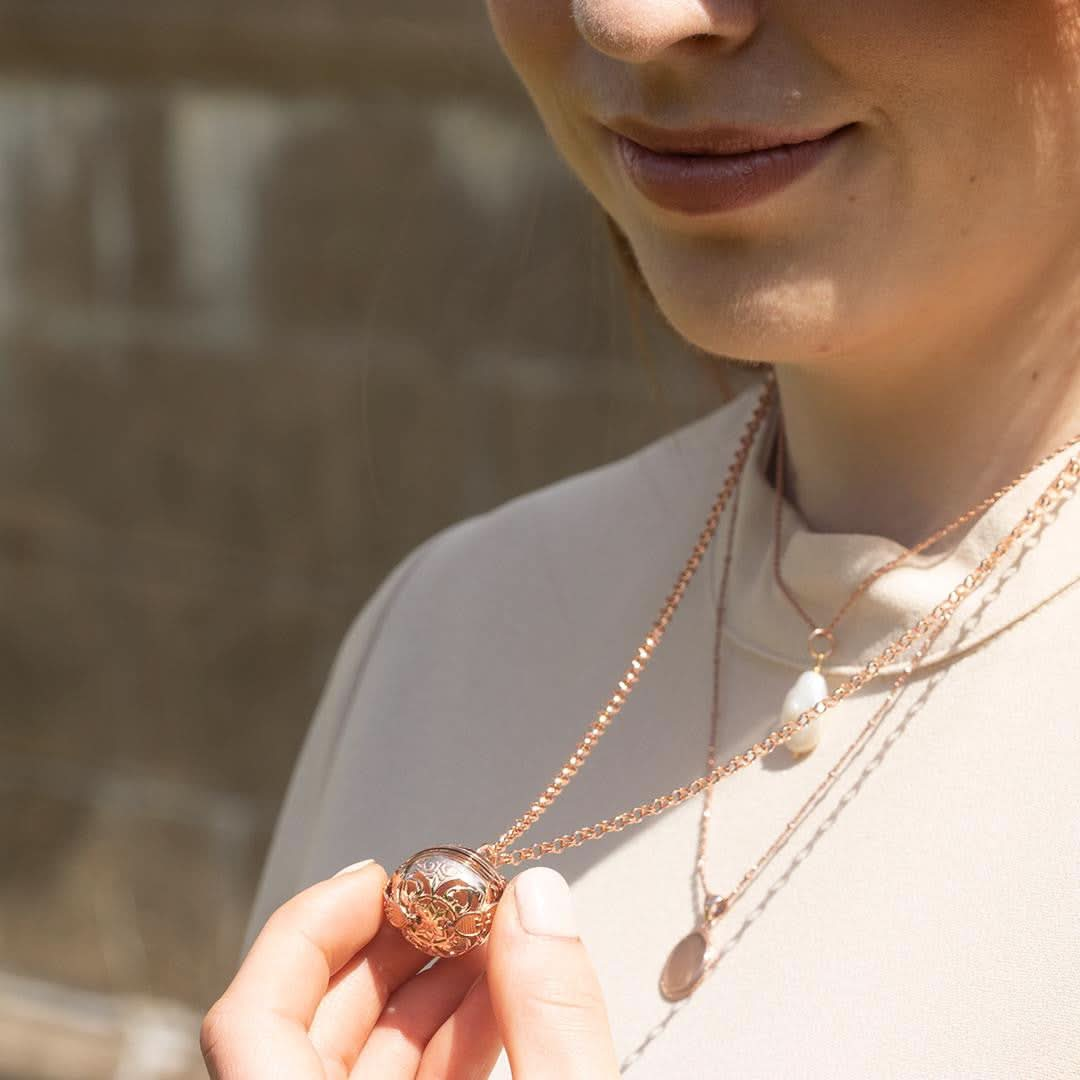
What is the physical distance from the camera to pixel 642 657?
1197mm

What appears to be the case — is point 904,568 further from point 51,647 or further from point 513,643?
point 51,647

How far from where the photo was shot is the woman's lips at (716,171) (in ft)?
3.03

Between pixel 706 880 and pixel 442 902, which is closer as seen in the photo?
pixel 442 902

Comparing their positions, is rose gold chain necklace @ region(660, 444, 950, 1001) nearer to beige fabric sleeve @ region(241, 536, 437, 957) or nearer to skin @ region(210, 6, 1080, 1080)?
skin @ region(210, 6, 1080, 1080)

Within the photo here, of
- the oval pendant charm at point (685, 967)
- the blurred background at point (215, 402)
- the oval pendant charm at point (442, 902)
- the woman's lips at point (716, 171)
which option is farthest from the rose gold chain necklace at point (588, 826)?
the blurred background at point (215, 402)

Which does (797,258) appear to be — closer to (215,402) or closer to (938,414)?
(938,414)

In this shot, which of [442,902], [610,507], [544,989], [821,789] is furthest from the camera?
[610,507]

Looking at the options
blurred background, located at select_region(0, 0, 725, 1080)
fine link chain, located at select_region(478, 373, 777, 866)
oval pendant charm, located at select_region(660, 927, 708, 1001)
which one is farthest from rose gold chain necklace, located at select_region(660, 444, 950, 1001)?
blurred background, located at select_region(0, 0, 725, 1080)

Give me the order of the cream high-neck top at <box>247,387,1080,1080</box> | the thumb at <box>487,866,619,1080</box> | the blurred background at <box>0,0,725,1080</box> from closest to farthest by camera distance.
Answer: the thumb at <box>487,866,619,1080</box> < the cream high-neck top at <box>247,387,1080,1080</box> < the blurred background at <box>0,0,725,1080</box>

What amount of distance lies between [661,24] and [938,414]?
36 centimetres

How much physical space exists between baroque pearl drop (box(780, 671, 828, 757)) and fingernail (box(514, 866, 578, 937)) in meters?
0.24

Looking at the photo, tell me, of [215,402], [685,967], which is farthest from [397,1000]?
[215,402]

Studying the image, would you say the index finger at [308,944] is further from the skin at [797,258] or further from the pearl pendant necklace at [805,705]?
the pearl pendant necklace at [805,705]

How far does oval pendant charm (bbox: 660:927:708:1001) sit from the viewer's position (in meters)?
0.99
